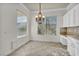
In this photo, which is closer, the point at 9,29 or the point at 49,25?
the point at 9,29

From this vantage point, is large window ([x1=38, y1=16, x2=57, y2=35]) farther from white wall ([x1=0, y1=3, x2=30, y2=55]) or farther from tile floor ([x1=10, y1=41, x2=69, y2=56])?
white wall ([x1=0, y1=3, x2=30, y2=55])

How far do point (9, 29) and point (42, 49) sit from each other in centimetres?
92

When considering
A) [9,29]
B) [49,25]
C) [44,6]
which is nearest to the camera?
[44,6]

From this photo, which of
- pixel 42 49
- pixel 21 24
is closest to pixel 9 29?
pixel 21 24

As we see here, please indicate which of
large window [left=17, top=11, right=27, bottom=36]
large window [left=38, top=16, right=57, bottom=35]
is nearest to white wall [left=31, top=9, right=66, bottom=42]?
large window [left=38, top=16, right=57, bottom=35]

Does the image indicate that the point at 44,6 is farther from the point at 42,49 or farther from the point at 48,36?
the point at 42,49

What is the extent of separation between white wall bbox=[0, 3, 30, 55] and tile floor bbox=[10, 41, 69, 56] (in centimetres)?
16

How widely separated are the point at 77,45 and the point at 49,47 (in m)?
0.64

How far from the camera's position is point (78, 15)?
252 cm

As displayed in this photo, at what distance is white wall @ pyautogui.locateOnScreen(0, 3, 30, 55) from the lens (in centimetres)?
247

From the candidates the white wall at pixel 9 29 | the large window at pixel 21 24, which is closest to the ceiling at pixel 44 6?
the white wall at pixel 9 29

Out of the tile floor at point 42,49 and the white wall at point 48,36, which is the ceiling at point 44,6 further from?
the tile floor at point 42,49

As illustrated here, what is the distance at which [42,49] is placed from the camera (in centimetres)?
267

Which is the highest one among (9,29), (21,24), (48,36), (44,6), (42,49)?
(44,6)
